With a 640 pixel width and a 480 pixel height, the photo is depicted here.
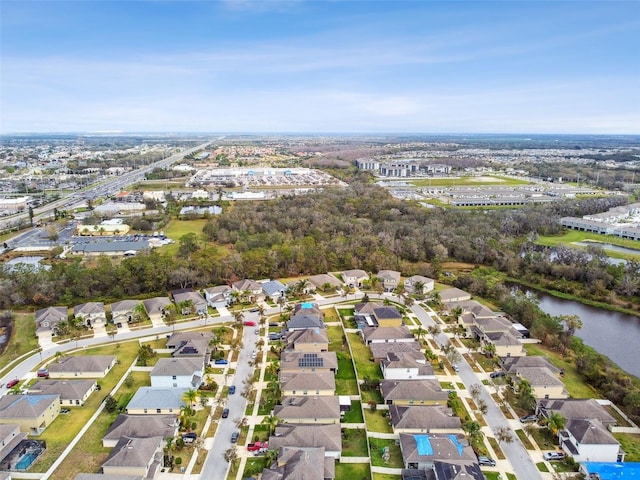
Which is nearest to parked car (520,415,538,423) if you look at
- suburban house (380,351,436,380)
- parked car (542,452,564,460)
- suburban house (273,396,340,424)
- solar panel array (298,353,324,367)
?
parked car (542,452,564,460)

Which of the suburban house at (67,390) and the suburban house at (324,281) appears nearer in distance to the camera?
the suburban house at (67,390)

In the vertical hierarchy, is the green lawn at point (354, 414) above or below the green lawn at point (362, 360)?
above

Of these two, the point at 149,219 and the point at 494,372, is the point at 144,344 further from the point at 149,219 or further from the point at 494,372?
the point at 149,219

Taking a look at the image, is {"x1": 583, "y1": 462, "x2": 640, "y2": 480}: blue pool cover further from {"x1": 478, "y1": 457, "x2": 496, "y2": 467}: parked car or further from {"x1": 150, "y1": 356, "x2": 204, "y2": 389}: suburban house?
{"x1": 150, "y1": 356, "x2": 204, "y2": 389}: suburban house

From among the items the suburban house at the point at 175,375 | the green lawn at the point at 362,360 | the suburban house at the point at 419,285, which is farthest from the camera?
the suburban house at the point at 419,285

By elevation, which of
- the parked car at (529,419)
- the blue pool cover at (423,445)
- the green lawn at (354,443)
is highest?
the blue pool cover at (423,445)

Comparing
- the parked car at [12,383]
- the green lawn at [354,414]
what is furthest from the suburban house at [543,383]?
the parked car at [12,383]

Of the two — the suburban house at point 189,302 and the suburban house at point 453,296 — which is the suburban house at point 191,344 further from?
the suburban house at point 453,296

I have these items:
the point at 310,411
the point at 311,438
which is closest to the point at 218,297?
the point at 310,411
